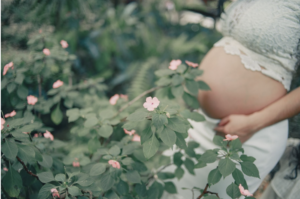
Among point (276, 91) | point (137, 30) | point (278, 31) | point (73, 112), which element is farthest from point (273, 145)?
point (137, 30)

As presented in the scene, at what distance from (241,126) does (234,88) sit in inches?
7.4

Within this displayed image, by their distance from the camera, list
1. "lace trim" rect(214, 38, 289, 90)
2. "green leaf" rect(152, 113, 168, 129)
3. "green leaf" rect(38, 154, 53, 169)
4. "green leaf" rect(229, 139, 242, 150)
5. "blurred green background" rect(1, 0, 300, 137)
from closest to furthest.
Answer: "green leaf" rect(152, 113, 168, 129)
"green leaf" rect(229, 139, 242, 150)
"green leaf" rect(38, 154, 53, 169)
"lace trim" rect(214, 38, 289, 90)
"blurred green background" rect(1, 0, 300, 137)

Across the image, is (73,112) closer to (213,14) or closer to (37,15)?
(37,15)

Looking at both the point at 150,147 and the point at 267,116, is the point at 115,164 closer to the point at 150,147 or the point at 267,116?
the point at 150,147

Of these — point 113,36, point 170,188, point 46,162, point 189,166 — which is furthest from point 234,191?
point 113,36

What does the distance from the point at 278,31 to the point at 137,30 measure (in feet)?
7.21

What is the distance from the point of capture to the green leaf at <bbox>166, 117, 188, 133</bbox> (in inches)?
27.2

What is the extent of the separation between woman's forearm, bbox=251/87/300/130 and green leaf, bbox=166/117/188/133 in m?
0.44

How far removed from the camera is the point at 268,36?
3.10 ft

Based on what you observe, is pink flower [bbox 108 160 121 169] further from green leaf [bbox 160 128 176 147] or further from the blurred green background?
the blurred green background

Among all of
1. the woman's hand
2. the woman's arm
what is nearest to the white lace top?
the woman's arm

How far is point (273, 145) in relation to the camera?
101 cm

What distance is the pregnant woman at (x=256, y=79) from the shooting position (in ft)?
3.08

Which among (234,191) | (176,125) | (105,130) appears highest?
(176,125)
